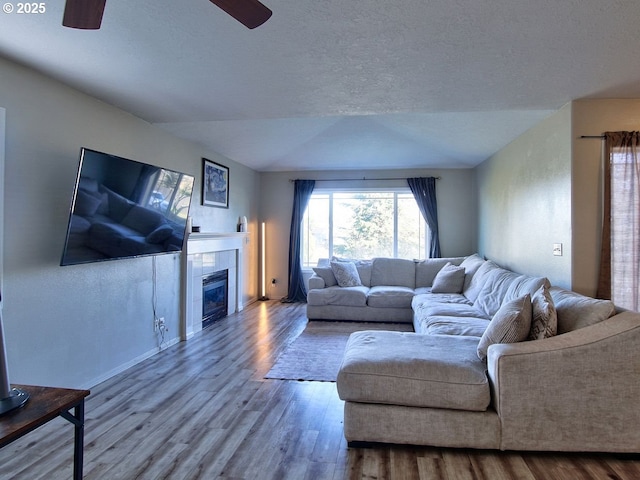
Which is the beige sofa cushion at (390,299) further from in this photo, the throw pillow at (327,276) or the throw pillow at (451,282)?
the throw pillow at (327,276)

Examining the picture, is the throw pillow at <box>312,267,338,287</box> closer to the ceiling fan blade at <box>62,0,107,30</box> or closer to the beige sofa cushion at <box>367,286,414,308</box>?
the beige sofa cushion at <box>367,286,414,308</box>

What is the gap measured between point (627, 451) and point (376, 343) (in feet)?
4.71

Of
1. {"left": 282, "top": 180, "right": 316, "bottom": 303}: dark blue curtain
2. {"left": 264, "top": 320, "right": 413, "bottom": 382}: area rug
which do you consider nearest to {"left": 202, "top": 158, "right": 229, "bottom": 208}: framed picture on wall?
{"left": 282, "top": 180, "right": 316, "bottom": 303}: dark blue curtain

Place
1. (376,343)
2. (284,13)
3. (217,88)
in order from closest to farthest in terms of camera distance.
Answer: (284,13) < (376,343) < (217,88)

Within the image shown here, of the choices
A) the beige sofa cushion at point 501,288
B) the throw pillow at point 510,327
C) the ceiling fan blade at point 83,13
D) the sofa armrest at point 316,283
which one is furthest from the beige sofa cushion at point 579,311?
the sofa armrest at point 316,283

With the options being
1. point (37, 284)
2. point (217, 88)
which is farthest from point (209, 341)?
point (217, 88)

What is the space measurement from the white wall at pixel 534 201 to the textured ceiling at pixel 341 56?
30cm

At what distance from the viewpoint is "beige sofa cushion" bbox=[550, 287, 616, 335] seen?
82.2 inches

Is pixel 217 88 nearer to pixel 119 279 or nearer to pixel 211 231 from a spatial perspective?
pixel 119 279

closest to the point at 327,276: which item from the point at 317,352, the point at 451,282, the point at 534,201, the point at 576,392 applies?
the point at 451,282

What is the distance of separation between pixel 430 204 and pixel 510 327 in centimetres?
439

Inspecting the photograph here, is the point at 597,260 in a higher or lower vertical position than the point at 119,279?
higher

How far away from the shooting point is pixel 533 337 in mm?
2162

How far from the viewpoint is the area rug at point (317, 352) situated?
3178mm
